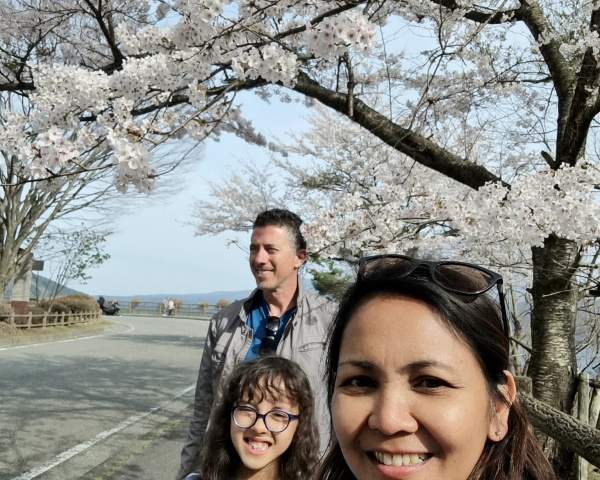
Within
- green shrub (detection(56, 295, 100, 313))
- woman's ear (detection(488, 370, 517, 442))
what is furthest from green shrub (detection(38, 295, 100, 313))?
woman's ear (detection(488, 370, 517, 442))

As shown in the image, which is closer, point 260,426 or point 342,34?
point 260,426

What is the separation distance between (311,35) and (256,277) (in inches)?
72.0

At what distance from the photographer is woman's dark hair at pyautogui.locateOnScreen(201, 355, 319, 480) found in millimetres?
2236

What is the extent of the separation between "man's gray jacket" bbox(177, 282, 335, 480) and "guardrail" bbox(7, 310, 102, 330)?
53.9 feet

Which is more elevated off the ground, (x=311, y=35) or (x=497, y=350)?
(x=311, y=35)

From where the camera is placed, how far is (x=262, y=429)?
7.20 ft

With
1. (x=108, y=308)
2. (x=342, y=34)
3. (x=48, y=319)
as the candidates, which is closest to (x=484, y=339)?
(x=342, y=34)

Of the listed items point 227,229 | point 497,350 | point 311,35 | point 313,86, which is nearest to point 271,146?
point 227,229

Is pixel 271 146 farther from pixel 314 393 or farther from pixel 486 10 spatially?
pixel 314 393

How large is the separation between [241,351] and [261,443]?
0.61m

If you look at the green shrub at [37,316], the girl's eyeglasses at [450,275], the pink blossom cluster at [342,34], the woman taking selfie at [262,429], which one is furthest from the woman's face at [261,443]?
the green shrub at [37,316]

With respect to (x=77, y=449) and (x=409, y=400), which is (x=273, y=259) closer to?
(x=409, y=400)

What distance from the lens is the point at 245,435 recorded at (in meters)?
2.20

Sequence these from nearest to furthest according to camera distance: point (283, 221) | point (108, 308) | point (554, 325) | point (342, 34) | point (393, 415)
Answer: point (393, 415), point (283, 221), point (342, 34), point (554, 325), point (108, 308)
